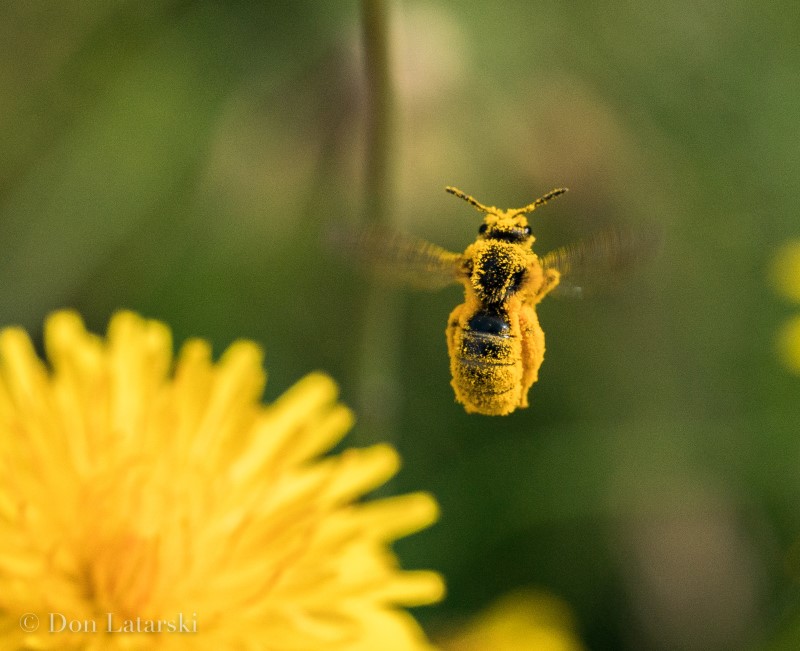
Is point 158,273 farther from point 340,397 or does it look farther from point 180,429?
point 180,429

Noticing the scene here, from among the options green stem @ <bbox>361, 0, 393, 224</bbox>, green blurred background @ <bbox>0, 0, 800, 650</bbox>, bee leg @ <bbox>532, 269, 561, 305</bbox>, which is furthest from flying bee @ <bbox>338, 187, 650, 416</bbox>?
green blurred background @ <bbox>0, 0, 800, 650</bbox>

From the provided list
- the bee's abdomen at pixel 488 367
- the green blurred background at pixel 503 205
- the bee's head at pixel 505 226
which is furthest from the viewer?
the green blurred background at pixel 503 205

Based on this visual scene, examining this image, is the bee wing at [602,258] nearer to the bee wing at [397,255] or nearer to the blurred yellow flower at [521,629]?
the bee wing at [397,255]

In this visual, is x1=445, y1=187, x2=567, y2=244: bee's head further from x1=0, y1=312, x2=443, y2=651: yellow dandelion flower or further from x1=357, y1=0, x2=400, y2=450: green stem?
x1=0, y1=312, x2=443, y2=651: yellow dandelion flower

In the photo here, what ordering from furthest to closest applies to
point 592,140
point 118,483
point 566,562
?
point 592,140 → point 566,562 → point 118,483

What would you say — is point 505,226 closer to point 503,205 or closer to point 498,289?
point 498,289

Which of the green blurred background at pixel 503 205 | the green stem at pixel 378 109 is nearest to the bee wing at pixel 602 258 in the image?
the green stem at pixel 378 109

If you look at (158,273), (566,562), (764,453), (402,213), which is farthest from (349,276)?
(764,453)
